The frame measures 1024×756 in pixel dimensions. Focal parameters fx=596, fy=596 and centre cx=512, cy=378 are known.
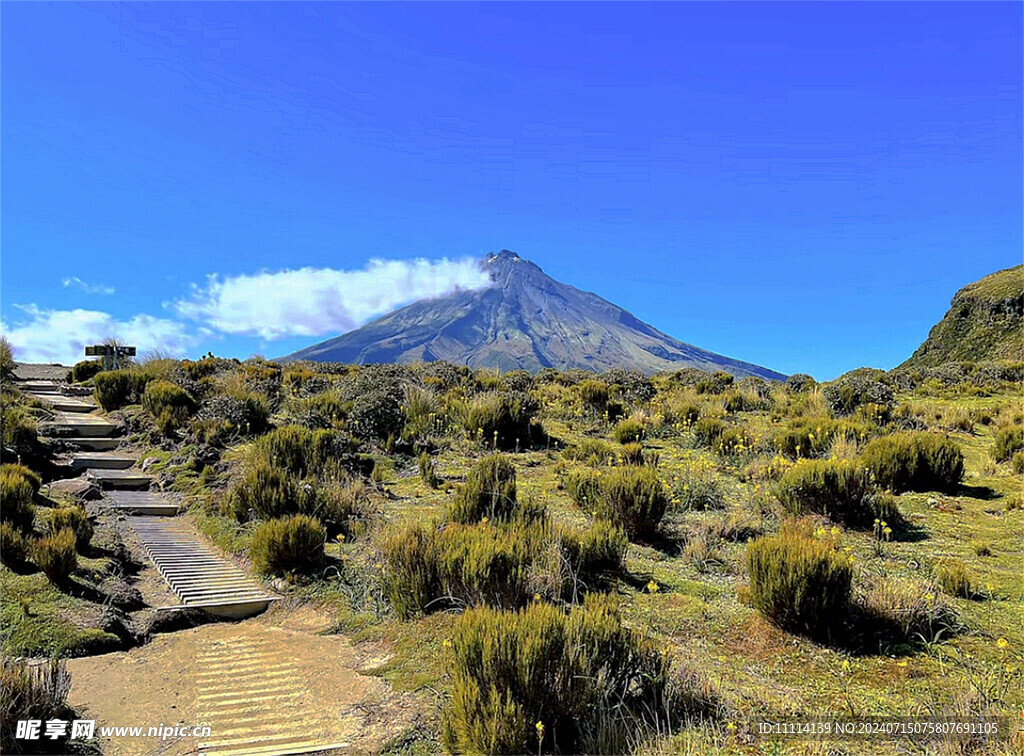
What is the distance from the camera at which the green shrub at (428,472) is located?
9.26 m

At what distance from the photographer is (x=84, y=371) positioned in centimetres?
1934

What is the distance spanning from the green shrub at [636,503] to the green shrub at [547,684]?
337 cm

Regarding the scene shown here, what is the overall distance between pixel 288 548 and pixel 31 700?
3.06 meters

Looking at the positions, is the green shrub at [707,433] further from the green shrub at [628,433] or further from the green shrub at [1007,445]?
the green shrub at [1007,445]

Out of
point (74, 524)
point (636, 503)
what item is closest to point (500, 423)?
point (636, 503)

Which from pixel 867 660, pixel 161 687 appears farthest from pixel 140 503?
pixel 867 660

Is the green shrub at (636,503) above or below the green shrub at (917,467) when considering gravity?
below

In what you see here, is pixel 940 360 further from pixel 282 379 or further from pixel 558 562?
pixel 558 562

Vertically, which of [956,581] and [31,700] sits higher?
[956,581]

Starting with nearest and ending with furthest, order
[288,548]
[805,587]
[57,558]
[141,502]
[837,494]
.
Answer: [805,587], [57,558], [288,548], [837,494], [141,502]

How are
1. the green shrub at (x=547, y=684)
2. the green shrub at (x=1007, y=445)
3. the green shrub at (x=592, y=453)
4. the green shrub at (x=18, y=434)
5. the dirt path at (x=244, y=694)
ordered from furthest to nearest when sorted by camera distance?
the green shrub at (x=592, y=453)
the green shrub at (x=1007, y=445)
the green shrub at (x=18, y=434)
the dirt path at (x=244, y=694)
the green shrub at (x=547, y=684)

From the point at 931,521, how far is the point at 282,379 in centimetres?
1635

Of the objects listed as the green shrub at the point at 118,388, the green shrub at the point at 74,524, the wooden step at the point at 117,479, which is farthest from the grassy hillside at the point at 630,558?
the green shrub at the point at 74,524

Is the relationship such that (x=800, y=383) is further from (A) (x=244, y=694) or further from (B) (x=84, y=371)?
(B) (x=84, y=371)
